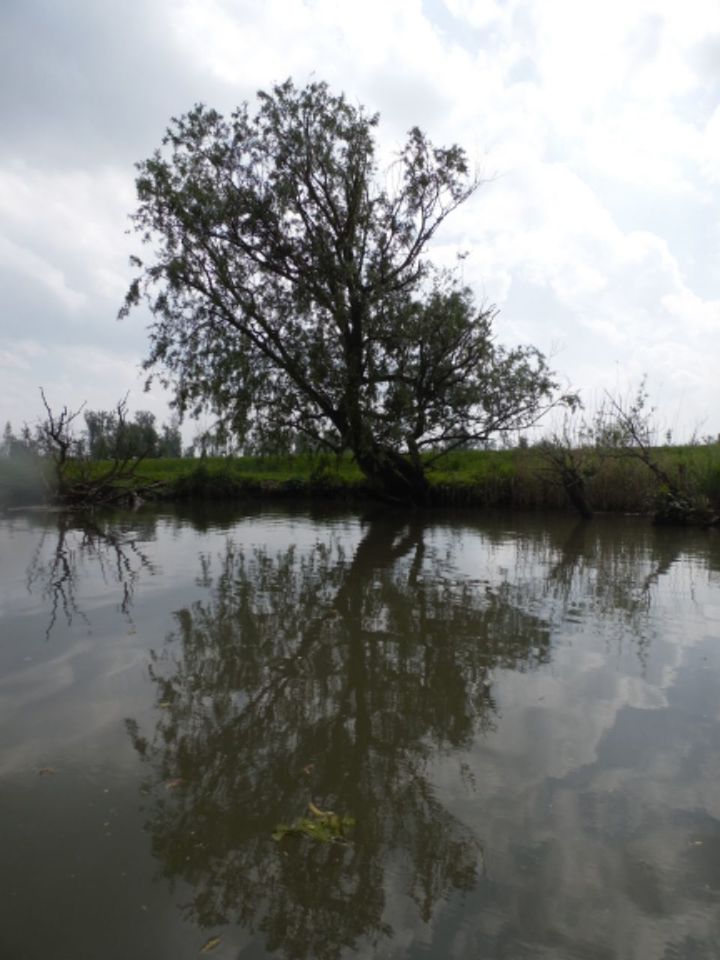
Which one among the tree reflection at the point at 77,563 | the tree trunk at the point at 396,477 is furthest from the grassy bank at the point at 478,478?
the tree reflection at the point at 77,563

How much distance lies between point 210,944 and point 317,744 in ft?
5.50

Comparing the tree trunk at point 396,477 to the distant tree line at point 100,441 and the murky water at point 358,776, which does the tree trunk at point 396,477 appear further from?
the murky water at point 358,776

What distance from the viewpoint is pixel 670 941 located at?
260cm

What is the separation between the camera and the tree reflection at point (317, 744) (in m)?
2.82

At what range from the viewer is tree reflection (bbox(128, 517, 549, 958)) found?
282cm

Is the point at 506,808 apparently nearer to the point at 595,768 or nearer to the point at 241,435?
the point at 595,768

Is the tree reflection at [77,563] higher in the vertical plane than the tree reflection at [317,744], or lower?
higher

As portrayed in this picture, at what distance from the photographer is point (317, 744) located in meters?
4.18

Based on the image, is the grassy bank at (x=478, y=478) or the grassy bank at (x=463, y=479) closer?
the grassy bank at (x=478, y=478)

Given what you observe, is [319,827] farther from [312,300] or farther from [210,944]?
[312,300]

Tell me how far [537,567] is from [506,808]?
846 centimetres

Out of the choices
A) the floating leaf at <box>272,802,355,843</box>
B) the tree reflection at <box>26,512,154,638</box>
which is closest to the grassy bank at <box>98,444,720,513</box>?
the tree reflection at <box>26,512,154,638</box>

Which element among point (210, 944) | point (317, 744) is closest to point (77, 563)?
point (317, 744)

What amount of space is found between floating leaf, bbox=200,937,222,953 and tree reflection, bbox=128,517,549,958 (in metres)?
0.12
